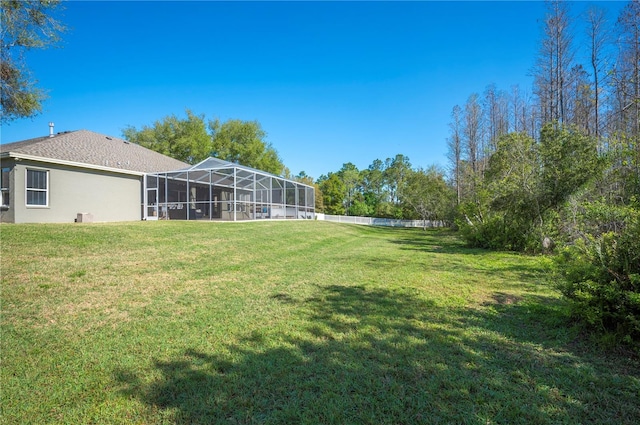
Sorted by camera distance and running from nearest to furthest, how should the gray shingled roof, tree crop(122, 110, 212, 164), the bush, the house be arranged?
the bush
the house
the gray shingled roof
tree crop(122, 110, 212, 164)

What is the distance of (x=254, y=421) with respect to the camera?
1.89 metres

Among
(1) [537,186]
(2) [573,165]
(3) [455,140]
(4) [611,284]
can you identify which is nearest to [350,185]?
(3) [455,140]

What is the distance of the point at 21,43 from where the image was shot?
26.5 ft

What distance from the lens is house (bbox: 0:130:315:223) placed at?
11.2 metres

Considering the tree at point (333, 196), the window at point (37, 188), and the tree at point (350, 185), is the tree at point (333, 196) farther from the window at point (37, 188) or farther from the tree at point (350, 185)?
the window at point (37, 188)

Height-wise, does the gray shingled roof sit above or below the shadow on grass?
above

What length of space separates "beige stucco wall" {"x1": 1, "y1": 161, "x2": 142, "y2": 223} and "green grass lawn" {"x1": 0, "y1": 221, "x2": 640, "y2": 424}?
745cm

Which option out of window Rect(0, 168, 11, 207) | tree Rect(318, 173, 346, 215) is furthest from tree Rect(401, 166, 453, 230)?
window Rect(0, 168, 11, 207)

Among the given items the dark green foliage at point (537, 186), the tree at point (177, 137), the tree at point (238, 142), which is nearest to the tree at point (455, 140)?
the dark green foliage at point (537, 186)

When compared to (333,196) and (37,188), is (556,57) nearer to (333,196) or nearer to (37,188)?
(37,188)

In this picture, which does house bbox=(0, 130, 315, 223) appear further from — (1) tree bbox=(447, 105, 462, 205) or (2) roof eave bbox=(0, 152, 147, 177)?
(1) tree bbox=(447, 105, 462, 205)

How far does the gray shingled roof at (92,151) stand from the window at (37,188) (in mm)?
767

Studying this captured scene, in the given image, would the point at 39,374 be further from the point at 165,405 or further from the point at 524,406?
the point at 524,406

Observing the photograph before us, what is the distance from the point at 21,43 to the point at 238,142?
28592mm
